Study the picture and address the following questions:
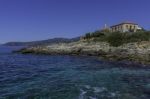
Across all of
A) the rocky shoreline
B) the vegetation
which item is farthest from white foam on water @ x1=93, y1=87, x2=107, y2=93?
the vegetation

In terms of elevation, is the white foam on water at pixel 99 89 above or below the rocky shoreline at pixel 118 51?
below

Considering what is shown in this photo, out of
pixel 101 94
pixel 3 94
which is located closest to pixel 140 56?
pixel 101 94

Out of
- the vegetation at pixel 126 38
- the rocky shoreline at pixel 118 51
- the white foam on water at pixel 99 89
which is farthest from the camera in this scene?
the vegetation at pixel 126 38

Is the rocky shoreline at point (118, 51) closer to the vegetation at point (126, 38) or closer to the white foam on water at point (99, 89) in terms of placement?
the vegetation at point (126, 38)

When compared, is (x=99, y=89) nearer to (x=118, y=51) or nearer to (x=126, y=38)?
(x=118, y=51)

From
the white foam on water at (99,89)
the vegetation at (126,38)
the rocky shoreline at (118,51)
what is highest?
the vegetation at (126,38)

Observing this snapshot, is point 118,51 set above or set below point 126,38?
below

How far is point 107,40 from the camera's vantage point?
3440 inches

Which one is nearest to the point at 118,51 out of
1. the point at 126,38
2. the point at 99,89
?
the point at 126,38

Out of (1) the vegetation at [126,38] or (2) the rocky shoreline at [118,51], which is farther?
(1) the vegetation at [126,38]

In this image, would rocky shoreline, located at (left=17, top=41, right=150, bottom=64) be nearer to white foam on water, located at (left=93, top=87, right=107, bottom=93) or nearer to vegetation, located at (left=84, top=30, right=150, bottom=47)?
vegetation, located at (left=84, top=30, right=150, bottom=47)

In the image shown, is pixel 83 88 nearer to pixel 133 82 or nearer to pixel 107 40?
pixel 133 82

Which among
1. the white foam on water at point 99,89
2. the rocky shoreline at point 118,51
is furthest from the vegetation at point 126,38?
the white foam on water at point 99,89

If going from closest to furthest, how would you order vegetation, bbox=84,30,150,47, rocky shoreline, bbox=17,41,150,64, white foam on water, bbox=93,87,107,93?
white foam on water, bbox=93,87,107,93 → rocky shoreline, bbox=17,41,150,64 → vegetation, bbox=84,30,150,47
